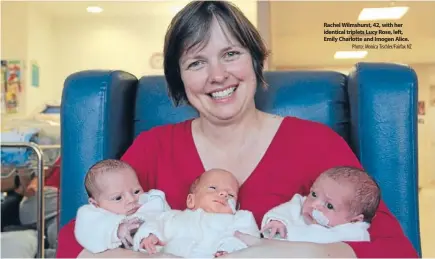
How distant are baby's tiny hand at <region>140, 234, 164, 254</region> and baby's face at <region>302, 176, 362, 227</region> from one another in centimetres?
29

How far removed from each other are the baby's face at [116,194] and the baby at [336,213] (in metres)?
0.27

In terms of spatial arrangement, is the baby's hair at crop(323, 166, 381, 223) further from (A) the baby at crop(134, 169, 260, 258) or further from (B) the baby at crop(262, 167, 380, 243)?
(A) the baby at crop(134, 169, 260, 258)

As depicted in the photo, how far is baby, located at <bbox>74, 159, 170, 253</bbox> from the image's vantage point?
2.99 feet

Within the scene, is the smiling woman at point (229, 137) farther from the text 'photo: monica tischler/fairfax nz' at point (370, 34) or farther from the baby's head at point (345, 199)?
the text 'photo: monica tischler/fairfax nz' at point (370, 34)

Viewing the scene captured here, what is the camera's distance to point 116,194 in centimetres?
97

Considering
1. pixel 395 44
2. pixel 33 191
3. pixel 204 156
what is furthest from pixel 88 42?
pixel 204 156

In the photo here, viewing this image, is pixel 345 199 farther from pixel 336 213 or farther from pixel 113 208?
pixel 113 208

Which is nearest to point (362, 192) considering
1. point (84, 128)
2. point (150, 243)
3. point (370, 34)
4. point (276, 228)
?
point (276, 228)

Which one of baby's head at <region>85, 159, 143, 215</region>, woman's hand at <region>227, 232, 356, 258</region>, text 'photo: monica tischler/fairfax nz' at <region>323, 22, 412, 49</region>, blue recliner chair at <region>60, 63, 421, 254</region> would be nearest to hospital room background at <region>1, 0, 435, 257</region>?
text 'photo: monica tischler/fairfax nz' at <region>323, 22, 412, 49</region>

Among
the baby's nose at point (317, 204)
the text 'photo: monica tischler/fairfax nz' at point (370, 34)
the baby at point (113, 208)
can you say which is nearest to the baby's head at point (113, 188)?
the baby at point (113, 208)

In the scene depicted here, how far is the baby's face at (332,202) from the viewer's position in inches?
35.3

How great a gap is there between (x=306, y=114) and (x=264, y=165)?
298 mm

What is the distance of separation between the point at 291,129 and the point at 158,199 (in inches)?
13.4

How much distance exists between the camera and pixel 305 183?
1061 mm
